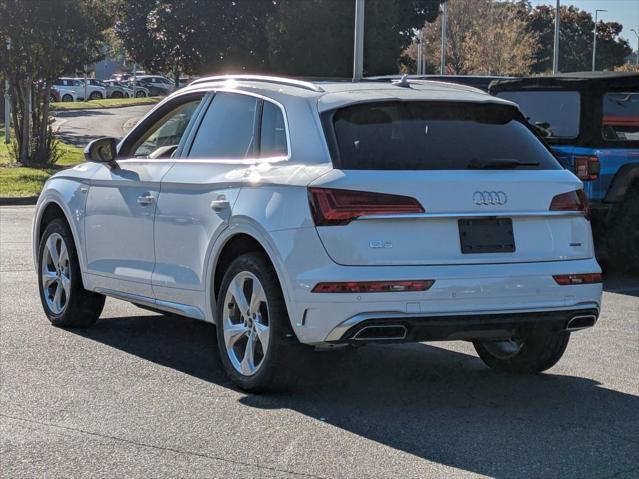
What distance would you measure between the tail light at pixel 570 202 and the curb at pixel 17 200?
1525cm

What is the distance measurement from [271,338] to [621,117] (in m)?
6.31

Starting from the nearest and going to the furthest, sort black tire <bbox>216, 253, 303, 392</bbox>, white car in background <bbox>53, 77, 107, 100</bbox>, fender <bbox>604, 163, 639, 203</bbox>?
black tire <bbox>216, 253, 303, 392</bbox>, fender <bbox>604, 163, 639, 203</bbox>, white car in background <bbox>53, 77, 107, 100</bbox>

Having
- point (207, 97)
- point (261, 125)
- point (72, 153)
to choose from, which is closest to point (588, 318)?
point (261, 125)

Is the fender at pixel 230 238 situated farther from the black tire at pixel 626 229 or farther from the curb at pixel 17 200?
the curb at pixel 17 200

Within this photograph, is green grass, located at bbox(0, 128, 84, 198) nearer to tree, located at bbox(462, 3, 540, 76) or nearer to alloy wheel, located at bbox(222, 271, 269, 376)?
alloy wheel, located at bbox(222, 271, 269, 376)

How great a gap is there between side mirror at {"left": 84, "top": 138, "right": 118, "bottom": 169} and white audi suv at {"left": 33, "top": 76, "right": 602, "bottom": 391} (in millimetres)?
743

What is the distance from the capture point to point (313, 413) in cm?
589

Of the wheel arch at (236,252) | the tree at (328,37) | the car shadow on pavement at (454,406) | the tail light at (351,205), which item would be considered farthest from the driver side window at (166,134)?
the tree at (328,37)

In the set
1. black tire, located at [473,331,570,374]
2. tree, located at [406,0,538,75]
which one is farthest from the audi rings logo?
tree, located at [406,0,538,75]

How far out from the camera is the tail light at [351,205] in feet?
18.5

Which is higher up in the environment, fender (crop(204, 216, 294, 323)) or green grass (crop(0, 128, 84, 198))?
fender (crop(204, 216, 294, 323))

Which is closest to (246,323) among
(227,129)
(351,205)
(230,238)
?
(230,238)

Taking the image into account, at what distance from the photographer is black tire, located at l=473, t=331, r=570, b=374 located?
663 cm

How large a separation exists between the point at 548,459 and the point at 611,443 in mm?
479
